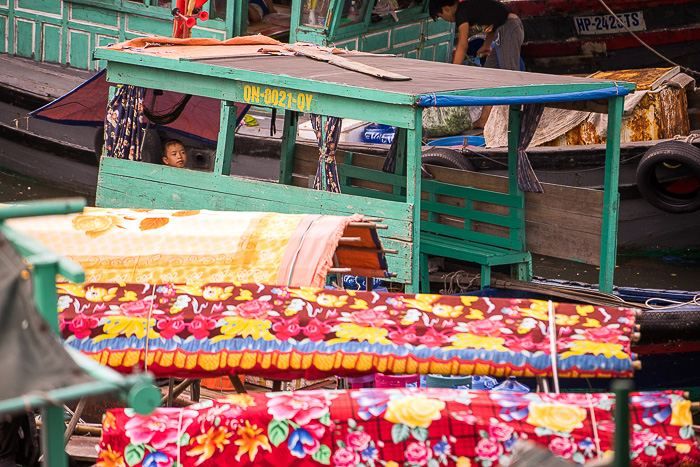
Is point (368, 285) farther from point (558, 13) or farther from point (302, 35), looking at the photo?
point (558, 13)

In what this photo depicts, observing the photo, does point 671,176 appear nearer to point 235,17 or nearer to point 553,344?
point 235,17

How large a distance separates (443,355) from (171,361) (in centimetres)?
120

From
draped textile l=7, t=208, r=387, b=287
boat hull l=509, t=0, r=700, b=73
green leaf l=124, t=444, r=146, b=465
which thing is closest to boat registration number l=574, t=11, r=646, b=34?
boat hull l=509, t=0, r=700, b=73

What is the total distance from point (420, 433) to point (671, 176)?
20.5 ft

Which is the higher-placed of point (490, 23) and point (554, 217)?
point (490, 23)

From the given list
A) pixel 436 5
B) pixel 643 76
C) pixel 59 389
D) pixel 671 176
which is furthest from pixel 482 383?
pixel 436 5

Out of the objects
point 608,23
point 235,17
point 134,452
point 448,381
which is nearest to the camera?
Result: point 134,452

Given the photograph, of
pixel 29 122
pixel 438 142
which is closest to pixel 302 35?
pixel 438 142

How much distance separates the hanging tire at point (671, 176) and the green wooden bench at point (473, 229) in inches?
87.8

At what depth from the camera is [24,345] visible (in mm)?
2186

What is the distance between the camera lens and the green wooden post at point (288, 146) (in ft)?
26.8

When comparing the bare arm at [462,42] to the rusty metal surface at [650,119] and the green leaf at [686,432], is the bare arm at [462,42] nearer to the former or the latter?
the rusty metal surface at [650,119]

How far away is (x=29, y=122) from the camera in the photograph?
1102 cm

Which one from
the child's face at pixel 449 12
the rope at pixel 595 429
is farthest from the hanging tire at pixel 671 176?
the rope at pixel 595 429
